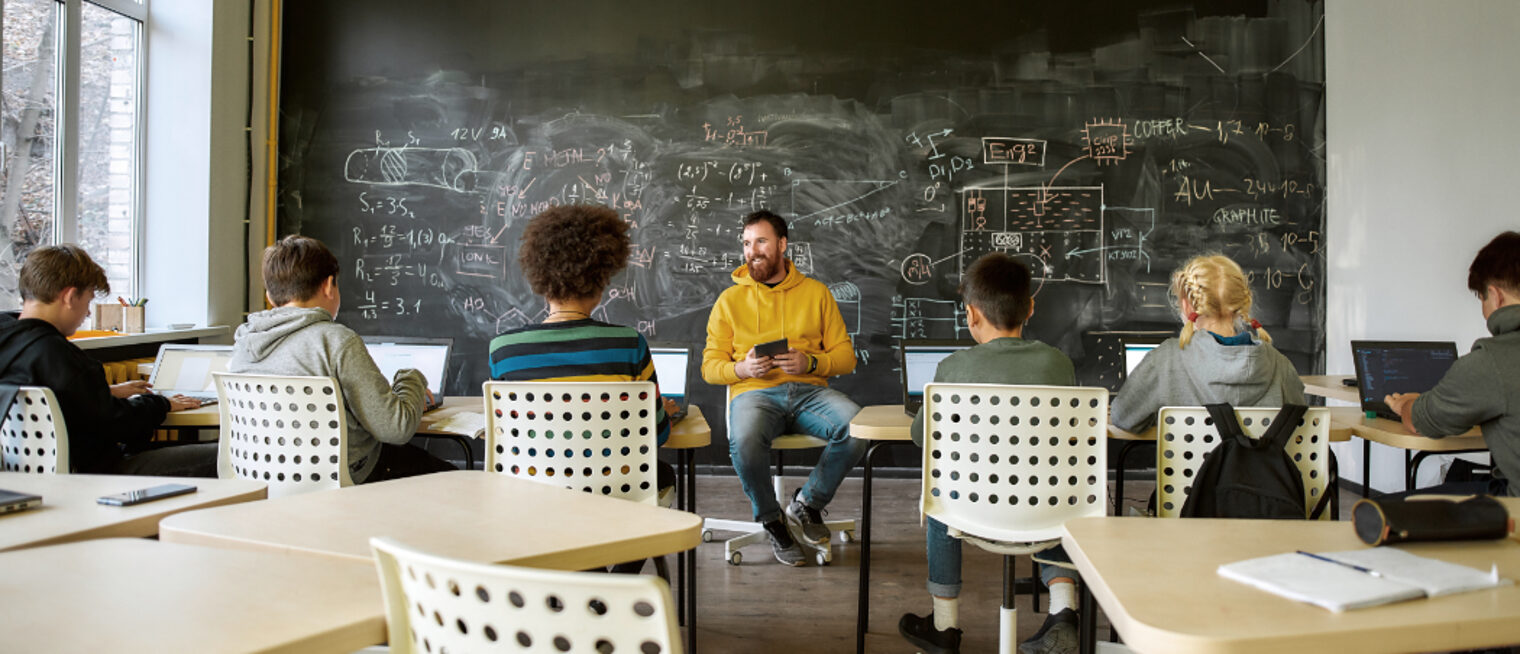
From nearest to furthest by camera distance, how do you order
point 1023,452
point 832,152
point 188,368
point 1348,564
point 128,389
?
point 1348,564 < point 1023,452 < point 128,389 < point 188,368 < point 832,152

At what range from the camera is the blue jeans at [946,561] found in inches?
98.3

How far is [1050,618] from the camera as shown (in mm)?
2525

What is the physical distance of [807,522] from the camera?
365cm

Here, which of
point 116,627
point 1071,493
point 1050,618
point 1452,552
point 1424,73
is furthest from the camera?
point 1424,73

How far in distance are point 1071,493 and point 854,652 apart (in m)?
0.86

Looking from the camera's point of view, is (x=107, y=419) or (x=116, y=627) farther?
(x=107, y=419)

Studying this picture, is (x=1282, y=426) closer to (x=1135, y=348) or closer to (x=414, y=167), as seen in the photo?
(x=1135, y=348)

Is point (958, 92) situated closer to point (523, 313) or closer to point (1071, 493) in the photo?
point (523, 313)

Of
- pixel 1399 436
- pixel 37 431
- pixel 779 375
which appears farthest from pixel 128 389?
pixel 1399 436

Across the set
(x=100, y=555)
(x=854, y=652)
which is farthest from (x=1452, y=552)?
(x=100, y=555)

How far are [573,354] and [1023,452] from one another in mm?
1157

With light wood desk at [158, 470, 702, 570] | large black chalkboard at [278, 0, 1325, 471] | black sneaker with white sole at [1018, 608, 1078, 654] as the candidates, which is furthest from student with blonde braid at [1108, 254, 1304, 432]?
large black chalkboard at [278, 0, 1325, 471]

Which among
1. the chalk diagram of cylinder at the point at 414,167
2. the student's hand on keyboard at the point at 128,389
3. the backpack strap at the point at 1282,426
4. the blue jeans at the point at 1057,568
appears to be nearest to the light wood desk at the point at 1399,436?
the backpack strap at the point at 1282,426

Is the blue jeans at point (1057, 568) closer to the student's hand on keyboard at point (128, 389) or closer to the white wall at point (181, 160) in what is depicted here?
the student's hand on keyboard at point (128, 389)
